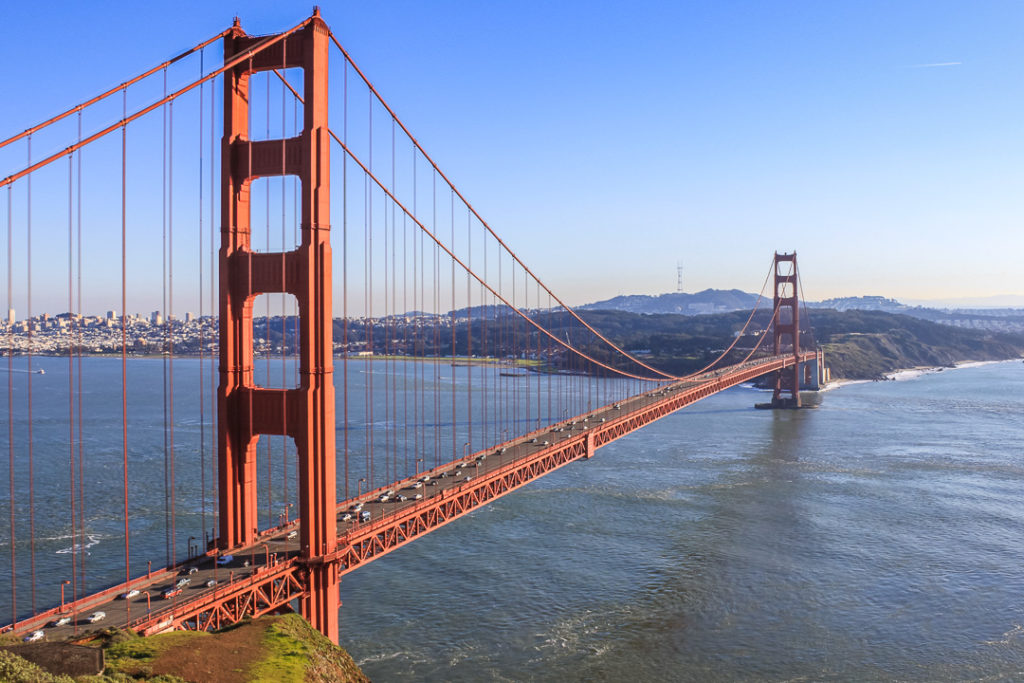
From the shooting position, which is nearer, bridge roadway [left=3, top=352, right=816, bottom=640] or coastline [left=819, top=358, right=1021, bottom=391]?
bridge roadway [left=3, top=352, right=816, bottom=640]

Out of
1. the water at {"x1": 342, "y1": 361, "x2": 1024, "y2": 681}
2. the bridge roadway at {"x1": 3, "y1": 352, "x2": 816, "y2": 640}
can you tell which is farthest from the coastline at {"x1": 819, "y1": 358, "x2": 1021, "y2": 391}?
the bridge roadway at {"x1": 3, "y1": 352, "x2": 816, "y2": 640}

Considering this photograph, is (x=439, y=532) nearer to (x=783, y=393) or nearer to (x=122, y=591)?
(x=122, y=591)

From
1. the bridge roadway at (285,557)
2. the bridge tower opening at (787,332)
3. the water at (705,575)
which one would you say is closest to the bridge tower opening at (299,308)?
the bridge roadway at (285,557)

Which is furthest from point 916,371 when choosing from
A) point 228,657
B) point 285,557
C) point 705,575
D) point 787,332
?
point 228,657

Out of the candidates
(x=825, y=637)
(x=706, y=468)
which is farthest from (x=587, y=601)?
(x=706, y=468)

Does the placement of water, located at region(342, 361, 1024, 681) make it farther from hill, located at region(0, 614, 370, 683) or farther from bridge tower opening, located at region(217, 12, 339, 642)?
hill, located at region(0, 614, 370, 683)

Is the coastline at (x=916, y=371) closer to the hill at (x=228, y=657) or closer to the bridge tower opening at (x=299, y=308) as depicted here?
the bridge tower opening at (x=299, y=308)
